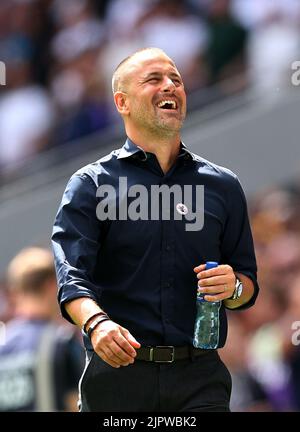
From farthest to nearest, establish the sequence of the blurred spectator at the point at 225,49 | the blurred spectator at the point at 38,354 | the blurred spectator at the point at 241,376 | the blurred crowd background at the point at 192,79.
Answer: the blurred spectator at the point at 225,49 < the blurred crowd background at the point at 192,79 < the blurred spectator at the point at 241,376 < the blurred spectator at the point at 38,354

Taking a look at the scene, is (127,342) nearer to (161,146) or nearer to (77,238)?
(77,238)

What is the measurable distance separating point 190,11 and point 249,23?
71 cm

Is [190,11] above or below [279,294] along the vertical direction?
above

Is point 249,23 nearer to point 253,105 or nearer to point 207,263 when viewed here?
point 253,105

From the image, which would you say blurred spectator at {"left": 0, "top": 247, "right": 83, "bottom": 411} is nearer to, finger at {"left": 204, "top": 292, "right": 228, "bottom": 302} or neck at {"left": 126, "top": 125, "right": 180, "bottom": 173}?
neck at {"left": 126, "top": 125, "right": 180, "bottom": 173}

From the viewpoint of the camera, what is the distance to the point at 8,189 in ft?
34.3

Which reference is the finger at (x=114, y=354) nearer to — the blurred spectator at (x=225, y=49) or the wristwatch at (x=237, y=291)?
the wristwatch at (x=237, y=291)

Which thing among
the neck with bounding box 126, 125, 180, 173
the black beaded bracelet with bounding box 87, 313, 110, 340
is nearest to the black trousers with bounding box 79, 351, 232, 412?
the black beaded bracelet with bounding box 87, 313, 110, 340

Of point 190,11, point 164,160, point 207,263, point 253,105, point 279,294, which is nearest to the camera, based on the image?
point 207,263

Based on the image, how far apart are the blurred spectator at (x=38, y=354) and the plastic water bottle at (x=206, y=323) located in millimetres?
1920

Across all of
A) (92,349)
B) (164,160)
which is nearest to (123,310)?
(92,349)

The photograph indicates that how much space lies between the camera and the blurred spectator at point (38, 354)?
6.09 metres

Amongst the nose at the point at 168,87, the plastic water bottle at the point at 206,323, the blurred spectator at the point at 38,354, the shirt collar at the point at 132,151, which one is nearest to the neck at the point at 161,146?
the shirt collar at the point at 132,151
